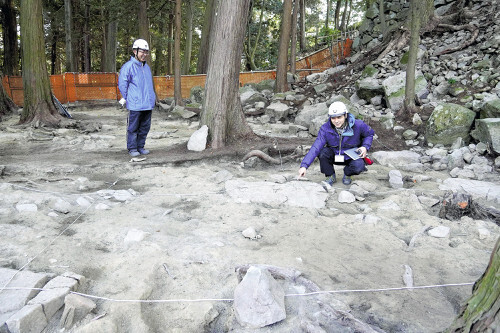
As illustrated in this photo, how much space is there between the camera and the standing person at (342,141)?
4.71 m

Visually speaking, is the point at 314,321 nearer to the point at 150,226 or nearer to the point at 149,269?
the point at 149,269

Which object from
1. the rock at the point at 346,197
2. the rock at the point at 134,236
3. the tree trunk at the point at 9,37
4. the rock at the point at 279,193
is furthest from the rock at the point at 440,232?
the tree trunk at the point at 9,37

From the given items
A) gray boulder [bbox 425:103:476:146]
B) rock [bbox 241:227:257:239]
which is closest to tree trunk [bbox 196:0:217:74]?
gray boulder [bbox 425:103:476:146]

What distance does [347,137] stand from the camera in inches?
193

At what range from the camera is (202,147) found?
6609 mm

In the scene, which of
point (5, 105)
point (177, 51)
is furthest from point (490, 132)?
point (5, 105)

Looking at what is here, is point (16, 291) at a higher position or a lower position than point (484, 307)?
lower

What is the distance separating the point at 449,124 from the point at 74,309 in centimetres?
699

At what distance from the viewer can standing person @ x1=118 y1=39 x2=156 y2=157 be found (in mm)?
6008

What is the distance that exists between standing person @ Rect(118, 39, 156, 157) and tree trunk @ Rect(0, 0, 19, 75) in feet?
44.3

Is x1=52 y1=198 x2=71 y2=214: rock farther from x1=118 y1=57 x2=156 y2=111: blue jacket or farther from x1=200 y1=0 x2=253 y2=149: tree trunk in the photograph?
x1=200 y1=0 x2=253 y2=149: tree trunk

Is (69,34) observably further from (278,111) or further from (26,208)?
(26,208)

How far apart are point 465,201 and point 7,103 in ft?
41.6

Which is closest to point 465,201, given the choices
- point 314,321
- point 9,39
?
point 314,321
